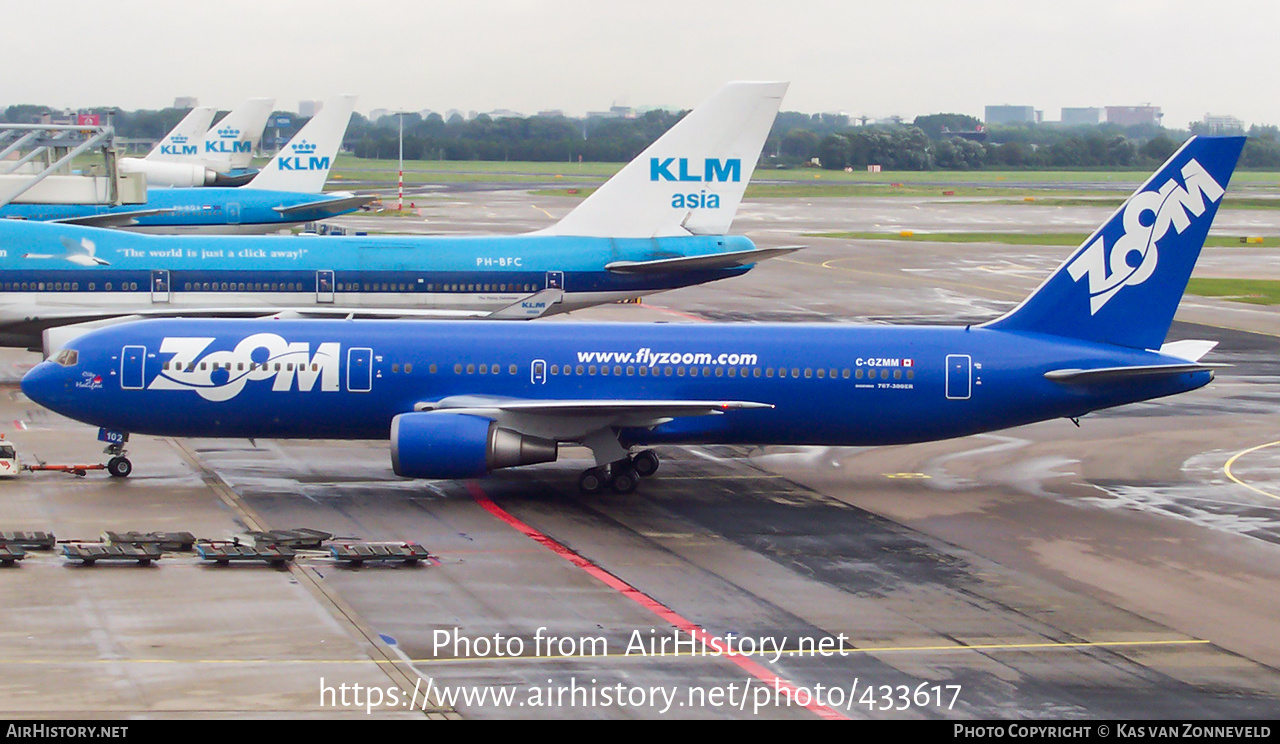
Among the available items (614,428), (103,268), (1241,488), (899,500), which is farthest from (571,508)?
(103,268)

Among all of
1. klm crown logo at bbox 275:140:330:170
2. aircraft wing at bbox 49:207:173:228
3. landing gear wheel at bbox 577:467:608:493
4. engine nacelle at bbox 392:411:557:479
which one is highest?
klm crown logo at bbox 275:140:330:170

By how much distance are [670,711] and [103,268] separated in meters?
29.4

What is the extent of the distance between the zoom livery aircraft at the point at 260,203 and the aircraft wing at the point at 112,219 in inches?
2.1

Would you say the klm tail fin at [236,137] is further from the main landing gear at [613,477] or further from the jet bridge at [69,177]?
the main landing gear at [613,477]

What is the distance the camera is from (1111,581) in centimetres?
2464

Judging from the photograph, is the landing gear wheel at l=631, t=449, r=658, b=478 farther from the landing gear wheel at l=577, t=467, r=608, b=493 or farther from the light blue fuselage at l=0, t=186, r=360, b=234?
the light blue fuselage at l=0, t=186, r=360, b=234

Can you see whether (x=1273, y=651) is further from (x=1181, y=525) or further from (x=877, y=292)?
(x=877, y=292)

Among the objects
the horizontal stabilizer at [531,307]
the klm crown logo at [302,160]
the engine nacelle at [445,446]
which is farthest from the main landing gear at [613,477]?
the klm crown logo at [302,160]

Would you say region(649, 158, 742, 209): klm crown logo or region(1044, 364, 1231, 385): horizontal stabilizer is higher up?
region(649, 158, 742, 209): klm crown logo

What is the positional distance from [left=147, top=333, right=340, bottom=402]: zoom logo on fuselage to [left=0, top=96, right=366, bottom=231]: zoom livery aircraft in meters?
35.6

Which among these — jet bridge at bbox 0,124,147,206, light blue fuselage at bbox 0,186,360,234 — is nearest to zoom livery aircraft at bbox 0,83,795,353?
jet bridge at bbox 0,124,147,206

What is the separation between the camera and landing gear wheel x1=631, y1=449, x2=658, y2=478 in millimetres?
31328

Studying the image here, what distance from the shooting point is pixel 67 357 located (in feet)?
97.3

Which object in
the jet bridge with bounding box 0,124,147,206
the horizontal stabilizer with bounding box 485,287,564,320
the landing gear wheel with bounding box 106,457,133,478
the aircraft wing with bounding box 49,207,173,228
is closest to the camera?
the landing gear wheel with bounding box 106,457,133,478
